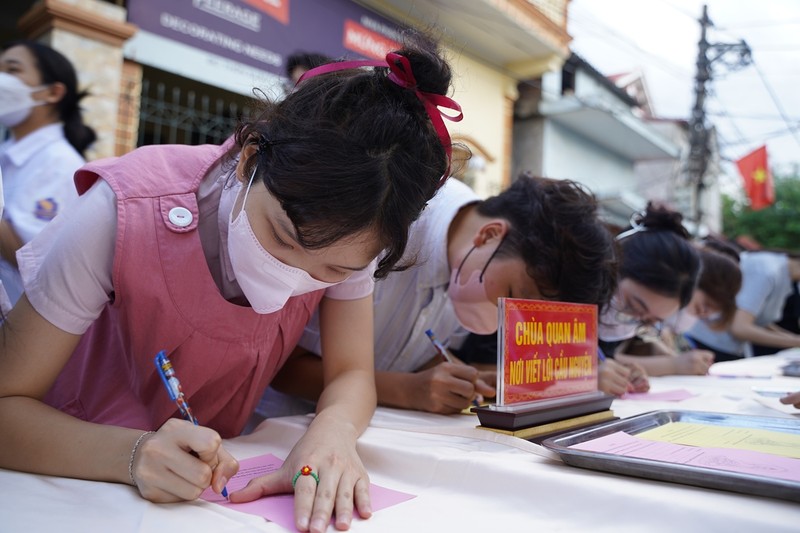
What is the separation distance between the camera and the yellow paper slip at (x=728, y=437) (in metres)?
0.96

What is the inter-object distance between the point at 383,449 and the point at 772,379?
79.8 inches

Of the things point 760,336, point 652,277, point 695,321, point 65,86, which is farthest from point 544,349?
point 760,336

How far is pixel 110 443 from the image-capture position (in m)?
0.79

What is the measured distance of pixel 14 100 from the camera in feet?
6.95

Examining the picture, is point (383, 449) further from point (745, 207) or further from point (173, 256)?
point (745, 207)

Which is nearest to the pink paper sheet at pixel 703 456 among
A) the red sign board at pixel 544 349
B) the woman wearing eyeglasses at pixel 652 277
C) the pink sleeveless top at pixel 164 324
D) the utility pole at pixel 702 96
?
the red sign board at pixel 544 349

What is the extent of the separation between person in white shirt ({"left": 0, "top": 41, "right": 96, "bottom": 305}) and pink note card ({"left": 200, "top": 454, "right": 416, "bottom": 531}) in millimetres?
1320

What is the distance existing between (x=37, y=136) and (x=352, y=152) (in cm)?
172

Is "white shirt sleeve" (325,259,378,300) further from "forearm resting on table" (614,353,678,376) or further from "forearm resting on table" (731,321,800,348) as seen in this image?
"forearm resting on table" (731,321,800,348)

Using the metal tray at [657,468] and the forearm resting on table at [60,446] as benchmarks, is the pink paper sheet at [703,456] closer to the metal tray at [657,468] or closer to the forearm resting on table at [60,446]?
the metal tray at [657,468]

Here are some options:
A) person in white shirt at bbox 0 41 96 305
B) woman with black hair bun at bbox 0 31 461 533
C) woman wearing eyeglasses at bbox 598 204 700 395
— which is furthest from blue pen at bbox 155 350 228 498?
woman wearing eyeglasses at bbox 598 204 700 395

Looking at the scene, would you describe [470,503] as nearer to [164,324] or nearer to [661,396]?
[164,324]

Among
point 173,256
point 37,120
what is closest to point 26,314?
point 173,256

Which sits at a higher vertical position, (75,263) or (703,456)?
(75,263)
